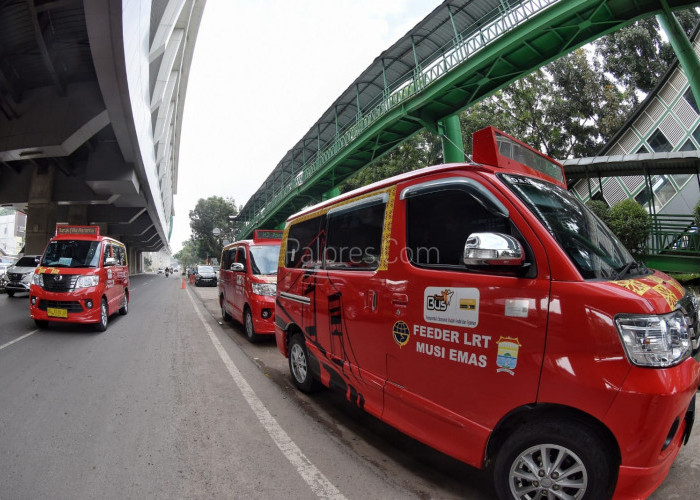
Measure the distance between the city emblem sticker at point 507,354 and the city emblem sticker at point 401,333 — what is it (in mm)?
752

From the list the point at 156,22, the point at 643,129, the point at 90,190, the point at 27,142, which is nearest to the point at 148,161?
the point at 27,142

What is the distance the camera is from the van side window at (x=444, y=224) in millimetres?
2562

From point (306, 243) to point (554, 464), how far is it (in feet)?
11.1

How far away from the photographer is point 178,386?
491 cm

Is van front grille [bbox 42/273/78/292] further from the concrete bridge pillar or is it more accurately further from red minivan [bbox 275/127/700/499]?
the concrete bridge pillar

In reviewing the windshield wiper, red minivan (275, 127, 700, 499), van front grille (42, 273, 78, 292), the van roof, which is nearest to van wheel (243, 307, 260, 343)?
van front grille (42, 273, 78, 292)

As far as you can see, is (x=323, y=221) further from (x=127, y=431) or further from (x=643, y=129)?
(x=643, y=129)

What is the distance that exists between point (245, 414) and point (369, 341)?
69.7 inches

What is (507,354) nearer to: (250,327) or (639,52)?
(250,327)

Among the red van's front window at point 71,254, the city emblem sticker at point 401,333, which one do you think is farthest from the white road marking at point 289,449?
the red van's front window at point 71,254

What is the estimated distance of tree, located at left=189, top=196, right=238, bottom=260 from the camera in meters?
64.9

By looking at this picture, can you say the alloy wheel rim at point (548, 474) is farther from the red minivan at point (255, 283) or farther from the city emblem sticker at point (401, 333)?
the red minivan at point (255, 283)

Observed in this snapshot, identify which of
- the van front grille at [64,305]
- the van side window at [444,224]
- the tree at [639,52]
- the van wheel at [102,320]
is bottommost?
the van wheel at [102,320]

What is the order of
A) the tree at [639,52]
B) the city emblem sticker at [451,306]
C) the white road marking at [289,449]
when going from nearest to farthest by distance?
the city emblem sticker at [451,306]
the white road marking at [289,449]
the tree at [639,52]
